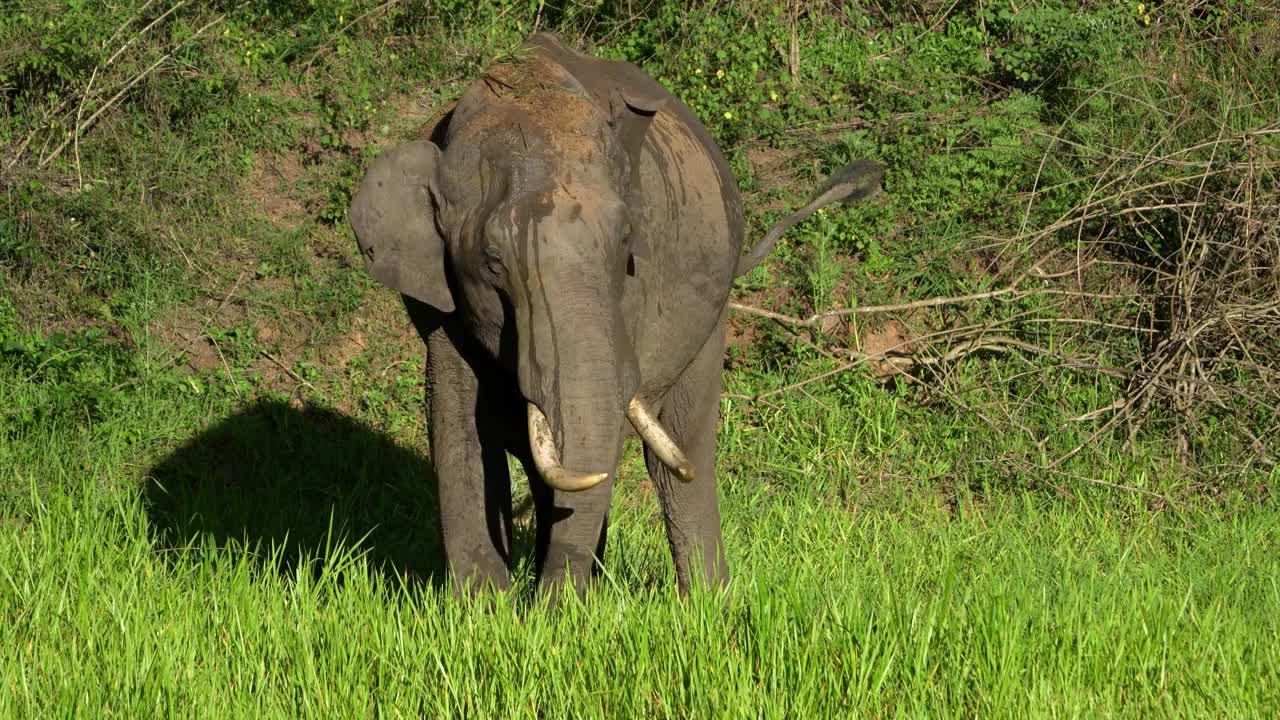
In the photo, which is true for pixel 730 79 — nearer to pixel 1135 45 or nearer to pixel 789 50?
pixel 789 50

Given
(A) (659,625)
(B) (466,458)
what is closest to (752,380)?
(B) (466,458)

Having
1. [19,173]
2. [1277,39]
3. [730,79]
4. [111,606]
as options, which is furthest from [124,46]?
[1277,39]

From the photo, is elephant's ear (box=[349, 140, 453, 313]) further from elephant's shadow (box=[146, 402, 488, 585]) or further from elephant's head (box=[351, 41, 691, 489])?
elephant's shadow (box=[146, 402, 488, 585])

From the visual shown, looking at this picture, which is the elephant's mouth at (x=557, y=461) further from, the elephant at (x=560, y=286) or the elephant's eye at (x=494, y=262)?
the elephant's eye at (x=494, y=262)

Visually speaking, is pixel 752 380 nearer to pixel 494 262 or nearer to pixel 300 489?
pixel 300 489

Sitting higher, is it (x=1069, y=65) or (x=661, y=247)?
(x=661, y=247)

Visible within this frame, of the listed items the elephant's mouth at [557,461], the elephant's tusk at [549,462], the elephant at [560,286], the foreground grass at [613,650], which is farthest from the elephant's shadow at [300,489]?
the elephant's tusk at [549,462]

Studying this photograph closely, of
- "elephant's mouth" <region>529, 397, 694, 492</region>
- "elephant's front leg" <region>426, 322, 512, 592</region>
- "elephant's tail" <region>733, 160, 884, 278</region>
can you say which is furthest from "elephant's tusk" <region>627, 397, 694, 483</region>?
"elephant's tail" <region>733, 160, 884, 278</region>

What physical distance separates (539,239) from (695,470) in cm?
150

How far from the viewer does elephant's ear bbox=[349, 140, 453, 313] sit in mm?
4348

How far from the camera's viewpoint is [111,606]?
4617 millimetres

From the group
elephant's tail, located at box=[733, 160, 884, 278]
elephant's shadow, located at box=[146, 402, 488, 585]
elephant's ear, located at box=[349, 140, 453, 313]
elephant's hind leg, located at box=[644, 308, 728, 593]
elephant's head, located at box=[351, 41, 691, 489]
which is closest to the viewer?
elephant's head, located at box=[351, 41, 691, 489]

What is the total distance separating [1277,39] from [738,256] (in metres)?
5.30

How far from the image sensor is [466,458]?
4.72m
